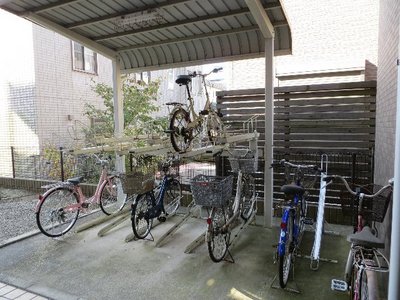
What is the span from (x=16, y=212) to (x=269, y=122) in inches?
201

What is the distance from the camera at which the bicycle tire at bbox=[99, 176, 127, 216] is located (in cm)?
566

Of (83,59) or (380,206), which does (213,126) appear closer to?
(380,206)

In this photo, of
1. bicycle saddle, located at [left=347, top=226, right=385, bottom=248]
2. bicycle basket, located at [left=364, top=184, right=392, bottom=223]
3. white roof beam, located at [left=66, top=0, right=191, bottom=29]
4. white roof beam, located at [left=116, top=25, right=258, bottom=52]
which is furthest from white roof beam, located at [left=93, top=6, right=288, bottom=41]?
bicycle saddle, located at [left=347, top=226, right=385, bottom=248]

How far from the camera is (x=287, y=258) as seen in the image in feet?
11.1

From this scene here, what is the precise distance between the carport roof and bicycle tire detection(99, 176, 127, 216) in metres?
2.30

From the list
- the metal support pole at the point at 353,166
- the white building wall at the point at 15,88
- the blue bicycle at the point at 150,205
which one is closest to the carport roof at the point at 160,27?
the metal support pole at the point at 353,166

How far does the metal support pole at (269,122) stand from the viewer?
15.8ft

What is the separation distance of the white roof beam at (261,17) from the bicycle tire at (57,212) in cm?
370

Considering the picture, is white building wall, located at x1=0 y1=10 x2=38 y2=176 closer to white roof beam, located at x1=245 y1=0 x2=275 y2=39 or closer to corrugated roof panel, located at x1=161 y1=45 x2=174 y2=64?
corrugated roof panel, located at x1=161 y1=45 x2=174 y2=64

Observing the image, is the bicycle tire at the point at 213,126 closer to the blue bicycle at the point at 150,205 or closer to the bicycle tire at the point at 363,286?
the blue bicycle at the point at 150,205

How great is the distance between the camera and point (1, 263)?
3.93 m

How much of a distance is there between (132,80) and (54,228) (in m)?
6.00

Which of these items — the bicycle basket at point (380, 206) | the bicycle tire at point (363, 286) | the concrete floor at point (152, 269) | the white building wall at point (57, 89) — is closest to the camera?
the bicycle tire at point (363, 286)

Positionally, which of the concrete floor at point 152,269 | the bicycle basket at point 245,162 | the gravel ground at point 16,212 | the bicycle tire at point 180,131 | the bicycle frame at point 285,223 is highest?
the bicycle tire at point 180,131
